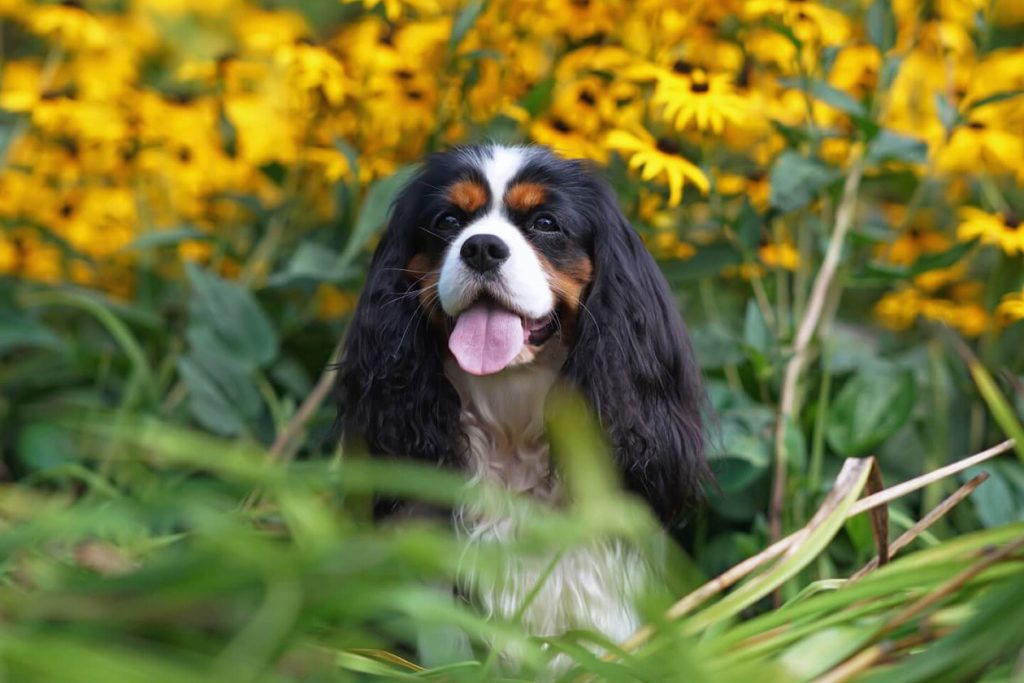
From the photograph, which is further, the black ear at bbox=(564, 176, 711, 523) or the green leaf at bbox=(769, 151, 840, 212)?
the green leaf at bbox=(769, 151, 840, 212)

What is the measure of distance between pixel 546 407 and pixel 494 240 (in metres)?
0.36

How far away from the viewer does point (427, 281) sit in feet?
7.92

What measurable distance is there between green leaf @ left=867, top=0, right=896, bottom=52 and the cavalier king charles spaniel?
76 centimetres

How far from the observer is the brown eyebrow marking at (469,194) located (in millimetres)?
2363

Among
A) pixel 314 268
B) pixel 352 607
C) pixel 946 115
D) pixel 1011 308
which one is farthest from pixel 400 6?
pixel 352 607

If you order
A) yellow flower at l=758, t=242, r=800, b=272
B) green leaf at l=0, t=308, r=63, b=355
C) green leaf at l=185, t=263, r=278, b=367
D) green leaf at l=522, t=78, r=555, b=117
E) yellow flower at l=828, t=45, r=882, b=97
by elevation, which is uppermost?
yellow flower at l=828, t=45, r=882, b=97

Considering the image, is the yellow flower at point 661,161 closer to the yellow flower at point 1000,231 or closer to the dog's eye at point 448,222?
the dog's eye at point 448,222

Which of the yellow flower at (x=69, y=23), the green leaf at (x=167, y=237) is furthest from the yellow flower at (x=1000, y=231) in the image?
the yellow flower at (x=69, y=23)

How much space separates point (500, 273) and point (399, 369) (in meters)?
0.33

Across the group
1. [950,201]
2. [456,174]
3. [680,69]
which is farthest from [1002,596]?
[950,201]

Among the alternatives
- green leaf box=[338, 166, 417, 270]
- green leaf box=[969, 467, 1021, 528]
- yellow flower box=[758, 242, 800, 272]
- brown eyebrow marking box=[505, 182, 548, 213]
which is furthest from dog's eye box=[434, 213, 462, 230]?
green leaf box=[969, 467, 1021, 528]

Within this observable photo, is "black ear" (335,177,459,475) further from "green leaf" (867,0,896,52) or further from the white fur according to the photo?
"green leaf" (867,0,896,52)

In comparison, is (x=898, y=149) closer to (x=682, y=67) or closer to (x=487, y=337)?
(x=682, y=67)

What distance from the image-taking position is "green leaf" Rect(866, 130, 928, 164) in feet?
9.09
